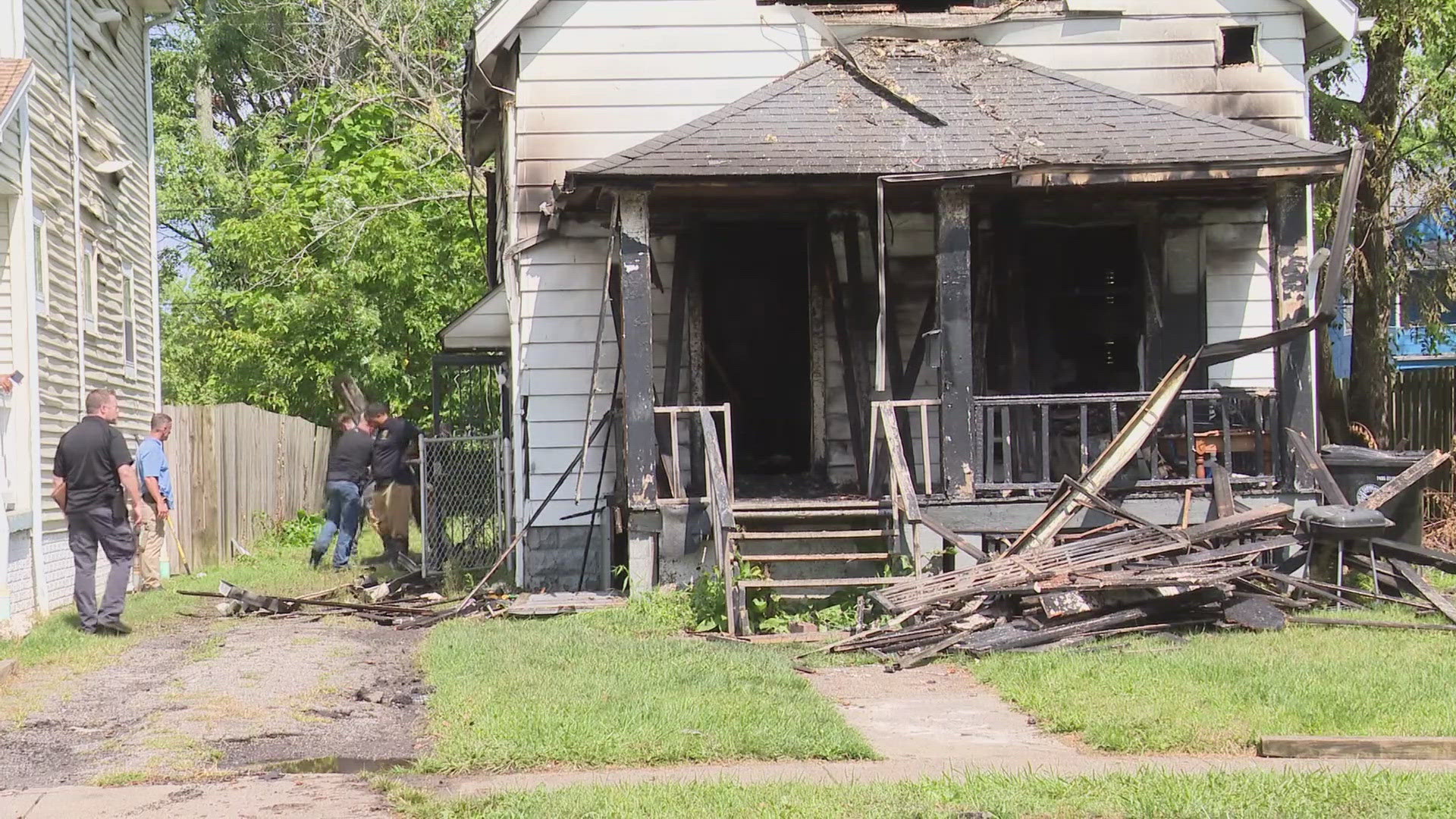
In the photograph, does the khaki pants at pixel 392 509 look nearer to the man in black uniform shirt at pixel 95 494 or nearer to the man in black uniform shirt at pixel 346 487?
the man in black uniform shirt at pixel 346 487

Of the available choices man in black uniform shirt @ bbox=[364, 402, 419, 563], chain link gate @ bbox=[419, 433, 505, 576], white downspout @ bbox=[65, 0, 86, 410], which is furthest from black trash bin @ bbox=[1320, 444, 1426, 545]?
white downspout @ bbox=[65, 0, 86, 410]

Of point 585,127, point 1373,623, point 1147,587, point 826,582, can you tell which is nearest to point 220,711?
point 826,582

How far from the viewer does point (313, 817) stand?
590 centimetres

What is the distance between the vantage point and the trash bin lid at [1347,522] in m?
10.9

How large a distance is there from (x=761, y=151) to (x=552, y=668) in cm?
488

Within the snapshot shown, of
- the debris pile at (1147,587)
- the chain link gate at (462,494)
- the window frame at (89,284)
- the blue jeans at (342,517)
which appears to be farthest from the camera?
the blue jeans at (342,517)

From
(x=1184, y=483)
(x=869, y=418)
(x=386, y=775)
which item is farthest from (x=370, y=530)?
(x=386, y=775)

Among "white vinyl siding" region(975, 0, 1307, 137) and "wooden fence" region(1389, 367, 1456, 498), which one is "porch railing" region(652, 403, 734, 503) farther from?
"wooden fence" region(1389, 367, 1456, 498)

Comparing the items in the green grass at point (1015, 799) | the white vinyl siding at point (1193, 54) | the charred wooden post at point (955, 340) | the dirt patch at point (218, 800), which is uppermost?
the white vinyl siding at point (1193, 54)

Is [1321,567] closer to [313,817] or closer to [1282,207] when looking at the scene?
[1282,207]

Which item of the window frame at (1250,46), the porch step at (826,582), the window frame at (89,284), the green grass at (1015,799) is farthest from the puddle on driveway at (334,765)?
the window frame at (1250,46)

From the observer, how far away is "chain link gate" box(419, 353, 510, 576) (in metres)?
16.1

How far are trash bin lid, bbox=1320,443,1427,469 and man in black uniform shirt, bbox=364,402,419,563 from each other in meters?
9.52

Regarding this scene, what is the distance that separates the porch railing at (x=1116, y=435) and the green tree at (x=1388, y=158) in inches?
218
